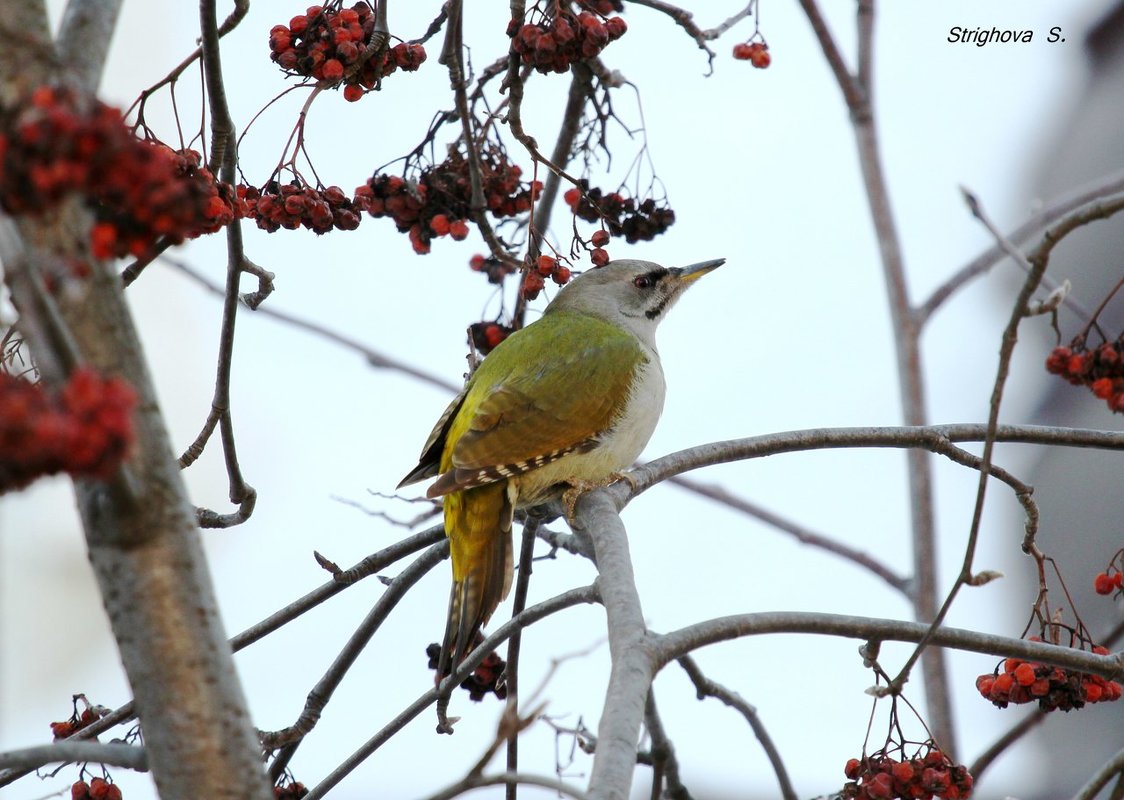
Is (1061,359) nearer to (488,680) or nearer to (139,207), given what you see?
(488,680)

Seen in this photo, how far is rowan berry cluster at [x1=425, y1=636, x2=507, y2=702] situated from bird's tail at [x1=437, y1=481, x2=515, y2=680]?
0.24 feet

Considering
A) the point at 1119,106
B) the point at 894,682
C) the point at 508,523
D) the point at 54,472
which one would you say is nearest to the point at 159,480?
the point at 54,472

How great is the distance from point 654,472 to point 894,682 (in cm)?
79

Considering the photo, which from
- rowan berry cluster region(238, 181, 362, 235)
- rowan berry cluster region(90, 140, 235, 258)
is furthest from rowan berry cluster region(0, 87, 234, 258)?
rowan berry cluster region(238, 181, 362, 235)

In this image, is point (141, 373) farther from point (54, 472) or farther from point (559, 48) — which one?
point (559, 48)

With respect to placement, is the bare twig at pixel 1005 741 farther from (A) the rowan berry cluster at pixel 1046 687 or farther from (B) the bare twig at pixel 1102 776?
(B) the bare twig at pixel 1102 776

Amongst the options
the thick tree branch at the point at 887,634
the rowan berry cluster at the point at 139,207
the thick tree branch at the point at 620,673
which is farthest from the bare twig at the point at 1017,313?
the rowan berry cluster at the point at 139,207

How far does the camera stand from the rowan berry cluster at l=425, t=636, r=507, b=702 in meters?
3.27

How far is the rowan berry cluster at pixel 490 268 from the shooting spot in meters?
3.89

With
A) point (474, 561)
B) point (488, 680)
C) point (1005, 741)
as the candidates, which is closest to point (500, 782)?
point (488, 680)

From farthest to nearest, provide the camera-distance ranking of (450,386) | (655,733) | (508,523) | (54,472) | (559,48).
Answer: (450,386)
(508,523)
(655,733)
(559,48)
(54,472)

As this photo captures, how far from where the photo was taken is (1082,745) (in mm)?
6023

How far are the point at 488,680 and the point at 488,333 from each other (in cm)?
114

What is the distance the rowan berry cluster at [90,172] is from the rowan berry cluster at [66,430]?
7.3 inches
